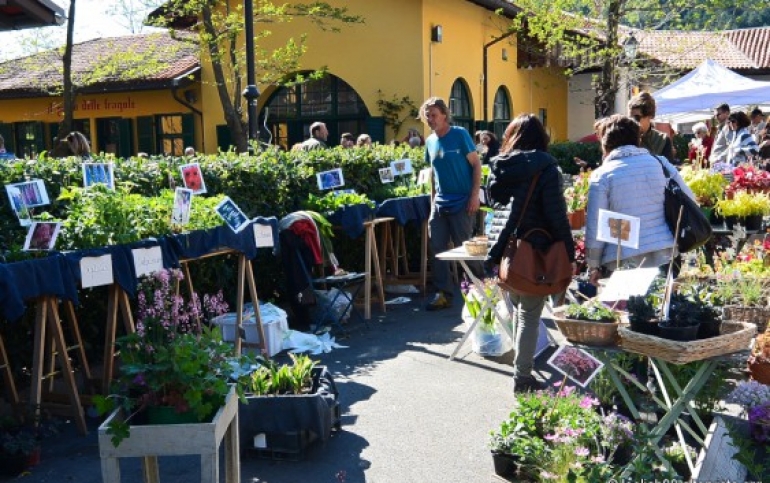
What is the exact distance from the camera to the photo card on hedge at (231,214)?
21.3 ft

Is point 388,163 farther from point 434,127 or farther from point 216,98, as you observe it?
point 216,98

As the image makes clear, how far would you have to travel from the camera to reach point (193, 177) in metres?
7.33

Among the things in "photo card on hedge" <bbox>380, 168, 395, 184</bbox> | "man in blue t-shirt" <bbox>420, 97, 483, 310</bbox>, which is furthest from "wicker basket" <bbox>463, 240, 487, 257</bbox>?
"photo card on hedge" <bbox>380, 168, 395, 184</bbox>

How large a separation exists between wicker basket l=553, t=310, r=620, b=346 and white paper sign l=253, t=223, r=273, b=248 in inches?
141

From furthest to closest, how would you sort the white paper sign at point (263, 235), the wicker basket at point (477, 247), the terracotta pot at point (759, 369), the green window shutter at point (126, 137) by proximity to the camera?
the green window shutter at point (126, 137)
the white paper sign at point (263, 235)
the wicker basket at point (477, 247)
the terracotta pot at point (759, 369)

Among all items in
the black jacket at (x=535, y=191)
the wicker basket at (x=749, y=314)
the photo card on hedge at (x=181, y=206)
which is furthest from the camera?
the photo card on hedge at (x=181, y=206)

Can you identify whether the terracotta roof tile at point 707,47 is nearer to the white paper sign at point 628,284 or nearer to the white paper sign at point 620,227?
the white paper sign at point 620,227

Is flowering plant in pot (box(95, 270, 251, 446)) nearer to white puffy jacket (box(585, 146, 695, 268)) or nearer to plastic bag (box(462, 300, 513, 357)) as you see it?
white puffy jacket (box(585, 146, 695, 268))

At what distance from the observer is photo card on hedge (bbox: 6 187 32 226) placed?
577 centimetres

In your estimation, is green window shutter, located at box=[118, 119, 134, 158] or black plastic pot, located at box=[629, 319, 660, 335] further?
green window shutter, located at box=[118, 119, 134, 158]

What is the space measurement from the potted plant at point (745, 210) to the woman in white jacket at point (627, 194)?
2751 mm

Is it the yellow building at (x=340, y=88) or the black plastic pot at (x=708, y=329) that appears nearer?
the black plastic pot at (x=708, y=329)

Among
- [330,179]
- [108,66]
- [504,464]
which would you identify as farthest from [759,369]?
[108,66]

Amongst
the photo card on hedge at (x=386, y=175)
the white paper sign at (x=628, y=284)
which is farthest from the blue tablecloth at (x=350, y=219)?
the white paper sign at (x=628, y=284)
